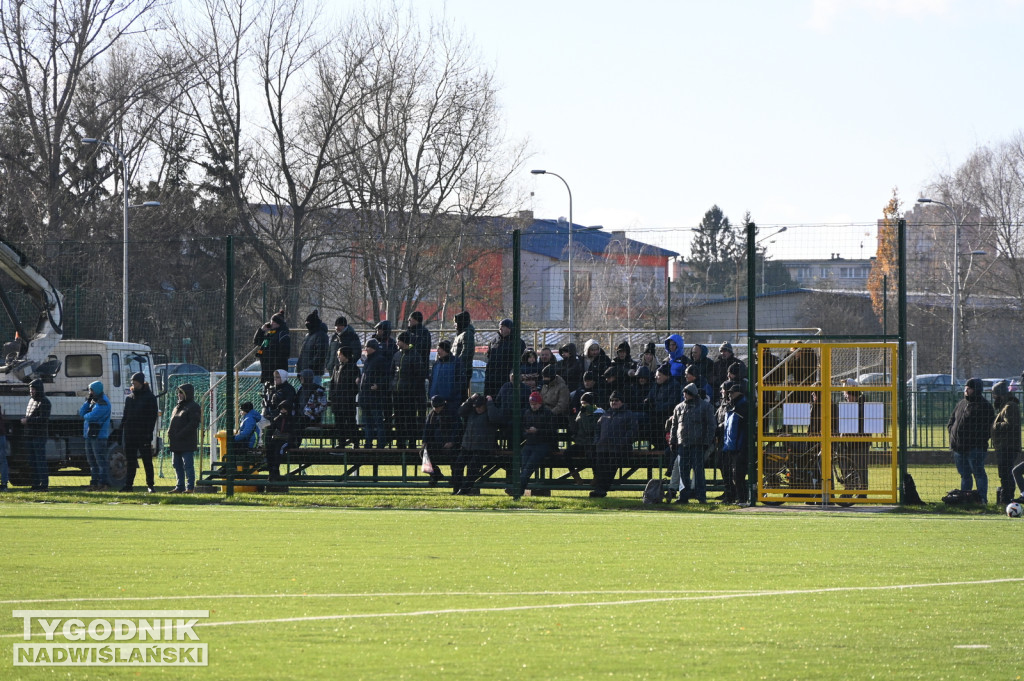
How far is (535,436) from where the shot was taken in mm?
18422

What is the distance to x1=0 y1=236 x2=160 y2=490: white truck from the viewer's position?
22.8 m

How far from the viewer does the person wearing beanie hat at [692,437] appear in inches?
685

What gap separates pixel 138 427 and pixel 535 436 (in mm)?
6662

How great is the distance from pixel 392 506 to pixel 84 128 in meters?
29.4

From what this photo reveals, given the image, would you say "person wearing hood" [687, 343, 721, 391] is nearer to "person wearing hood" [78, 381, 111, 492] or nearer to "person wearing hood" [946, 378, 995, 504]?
"person wearing hood" [946, 378, 995, 504]

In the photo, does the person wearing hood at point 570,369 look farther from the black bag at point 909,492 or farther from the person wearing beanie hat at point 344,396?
the black bag at point 909,492

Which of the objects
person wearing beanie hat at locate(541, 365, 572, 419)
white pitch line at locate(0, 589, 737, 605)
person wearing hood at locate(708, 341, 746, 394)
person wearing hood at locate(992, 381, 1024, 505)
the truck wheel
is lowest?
the truck wheel

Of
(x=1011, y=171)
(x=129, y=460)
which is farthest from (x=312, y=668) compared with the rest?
(x=1011, y=171)

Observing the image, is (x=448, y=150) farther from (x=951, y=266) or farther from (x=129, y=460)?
(x=129, y=460)

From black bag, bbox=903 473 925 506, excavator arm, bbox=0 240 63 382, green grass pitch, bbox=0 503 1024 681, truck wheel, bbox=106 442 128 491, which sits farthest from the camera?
excavator arm, bbox=0 240 63 382

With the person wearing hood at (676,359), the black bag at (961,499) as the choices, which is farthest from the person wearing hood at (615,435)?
the black bag at (961,499)

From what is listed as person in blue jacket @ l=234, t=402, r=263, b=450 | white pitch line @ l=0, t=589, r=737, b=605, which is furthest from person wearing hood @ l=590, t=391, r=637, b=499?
white pitch line @ l=0, t=589, r=737, b=605

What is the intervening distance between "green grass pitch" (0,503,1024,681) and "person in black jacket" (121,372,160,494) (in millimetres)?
6389

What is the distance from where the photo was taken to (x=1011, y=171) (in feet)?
211
